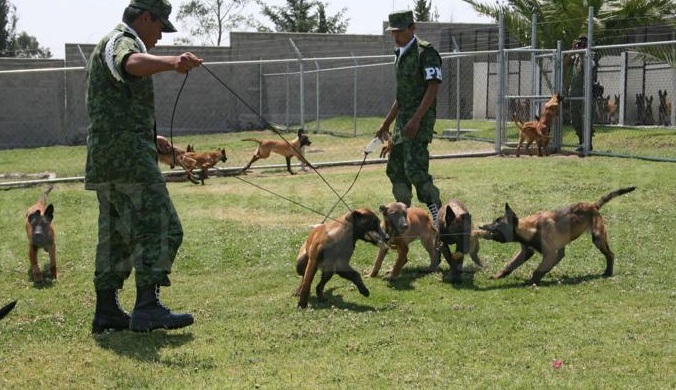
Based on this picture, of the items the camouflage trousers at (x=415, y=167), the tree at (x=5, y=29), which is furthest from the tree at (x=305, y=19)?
the camouflage trousers at (x=415, y=167)

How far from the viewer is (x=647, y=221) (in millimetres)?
9094

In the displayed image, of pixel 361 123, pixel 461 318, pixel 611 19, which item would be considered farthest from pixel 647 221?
pixel 361 123

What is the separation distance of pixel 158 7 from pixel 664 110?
808 inches

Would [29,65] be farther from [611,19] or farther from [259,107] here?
[611,19]

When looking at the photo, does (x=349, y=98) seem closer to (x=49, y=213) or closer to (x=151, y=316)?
(x=49, y=213)

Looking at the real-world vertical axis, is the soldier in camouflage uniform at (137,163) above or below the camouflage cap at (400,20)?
below

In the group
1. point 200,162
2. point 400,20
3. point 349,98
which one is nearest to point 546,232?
point 400,20

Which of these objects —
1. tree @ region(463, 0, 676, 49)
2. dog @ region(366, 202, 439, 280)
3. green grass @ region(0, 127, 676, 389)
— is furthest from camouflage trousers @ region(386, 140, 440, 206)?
tree @ region(463, 0, 676, 49)

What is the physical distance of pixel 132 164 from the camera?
213 inches

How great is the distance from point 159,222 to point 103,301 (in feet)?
2.19

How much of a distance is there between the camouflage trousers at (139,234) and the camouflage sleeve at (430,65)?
2.73 meters

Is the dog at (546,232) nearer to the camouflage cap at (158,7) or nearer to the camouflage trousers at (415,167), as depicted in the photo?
the camouflage trousers at (415,167)

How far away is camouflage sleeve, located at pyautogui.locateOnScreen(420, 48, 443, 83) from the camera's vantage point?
23.9 feet

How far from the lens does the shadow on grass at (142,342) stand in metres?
5.09
